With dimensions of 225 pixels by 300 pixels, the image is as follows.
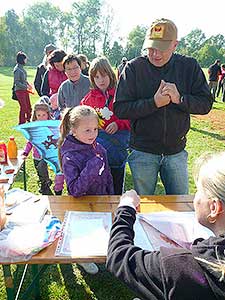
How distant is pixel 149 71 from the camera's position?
2.31m

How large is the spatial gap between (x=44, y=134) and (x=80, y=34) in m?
62.3

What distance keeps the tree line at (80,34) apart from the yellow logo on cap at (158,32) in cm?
4736

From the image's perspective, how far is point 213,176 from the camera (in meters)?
1.05

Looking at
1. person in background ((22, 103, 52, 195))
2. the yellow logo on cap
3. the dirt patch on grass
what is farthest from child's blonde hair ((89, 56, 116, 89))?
the dirt patch on grass

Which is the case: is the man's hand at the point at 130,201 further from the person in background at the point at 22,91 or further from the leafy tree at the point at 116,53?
the leafy tree at the point at 116,53

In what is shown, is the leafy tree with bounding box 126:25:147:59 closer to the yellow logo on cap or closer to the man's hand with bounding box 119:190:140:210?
the yellow logo on cap

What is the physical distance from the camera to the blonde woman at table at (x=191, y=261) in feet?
3.09

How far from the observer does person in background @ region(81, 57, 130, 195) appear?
2.87 meters

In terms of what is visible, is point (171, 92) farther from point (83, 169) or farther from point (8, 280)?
point (8, 280)

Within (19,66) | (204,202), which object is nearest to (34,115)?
(204,202)

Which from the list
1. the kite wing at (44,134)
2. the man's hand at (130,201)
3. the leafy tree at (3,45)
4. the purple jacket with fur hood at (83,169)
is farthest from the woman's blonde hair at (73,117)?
the leafy tree at (3,45)

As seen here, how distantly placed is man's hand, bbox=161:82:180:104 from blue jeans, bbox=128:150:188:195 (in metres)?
0.43

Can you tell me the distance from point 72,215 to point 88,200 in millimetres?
238

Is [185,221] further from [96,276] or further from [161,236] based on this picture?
[96,276]
